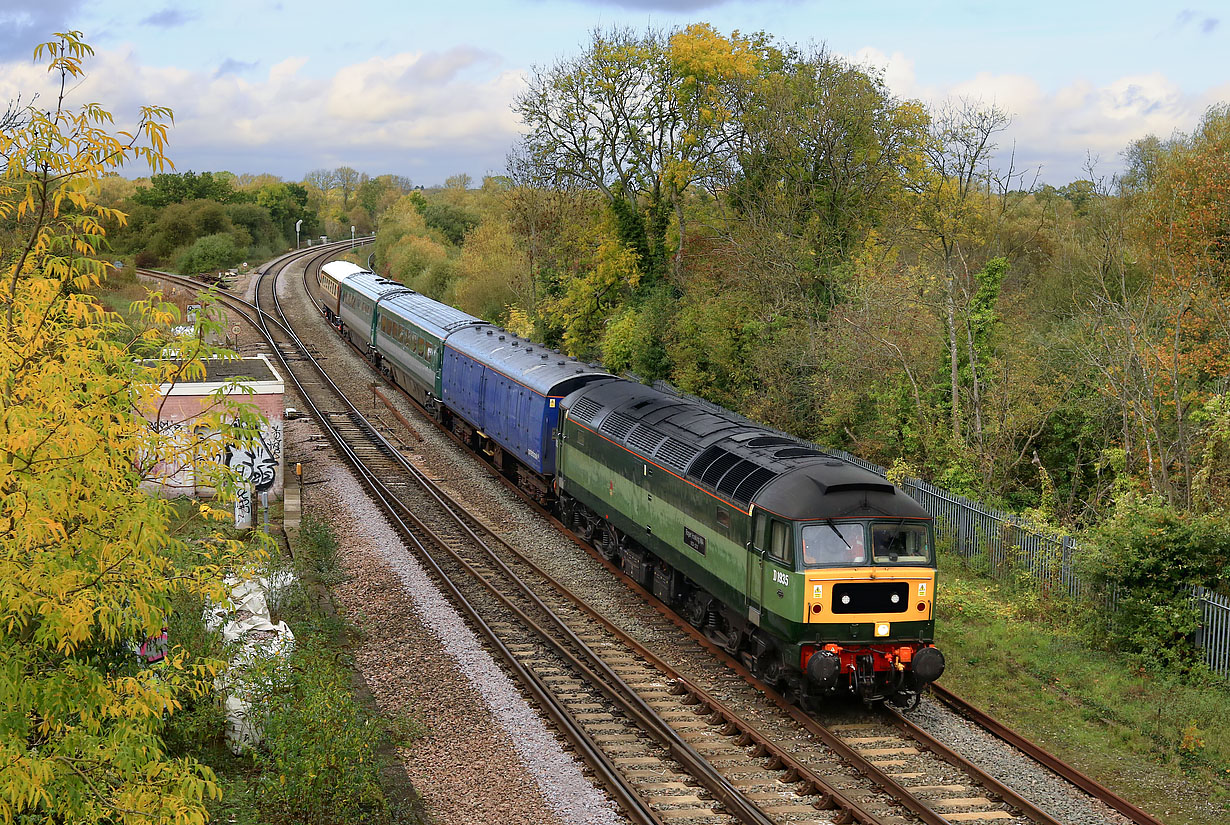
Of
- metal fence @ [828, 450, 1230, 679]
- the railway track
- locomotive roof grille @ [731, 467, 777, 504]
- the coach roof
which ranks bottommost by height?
the railway track

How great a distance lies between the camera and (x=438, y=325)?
35.7m

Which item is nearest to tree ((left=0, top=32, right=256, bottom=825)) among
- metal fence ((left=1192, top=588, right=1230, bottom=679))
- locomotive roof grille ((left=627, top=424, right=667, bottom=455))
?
locomotive roof grille ((left=627, top=424, right=667, bottom=455))

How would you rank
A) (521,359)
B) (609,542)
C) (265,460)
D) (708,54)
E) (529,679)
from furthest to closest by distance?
(708,54)
(521,359)
(265,460)
(609,542)
(529,679)

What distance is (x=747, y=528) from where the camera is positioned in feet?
47.9

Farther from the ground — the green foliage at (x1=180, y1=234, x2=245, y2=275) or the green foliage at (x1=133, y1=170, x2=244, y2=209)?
the green foliage at (x1=133, y1=170, x2=244, y2=209)

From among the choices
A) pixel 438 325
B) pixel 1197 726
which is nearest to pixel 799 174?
pixel 438 325

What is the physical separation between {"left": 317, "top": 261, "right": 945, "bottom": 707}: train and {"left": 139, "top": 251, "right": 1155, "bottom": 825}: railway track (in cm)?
73

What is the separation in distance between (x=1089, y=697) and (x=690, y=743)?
19.4ft

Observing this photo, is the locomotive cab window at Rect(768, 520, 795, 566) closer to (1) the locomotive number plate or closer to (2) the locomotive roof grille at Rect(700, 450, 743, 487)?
(2) the locomotive roof grille at Rect(700, 450, 743, 487)

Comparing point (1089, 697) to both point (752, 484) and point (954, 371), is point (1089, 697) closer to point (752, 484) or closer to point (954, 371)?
point (752, 484)

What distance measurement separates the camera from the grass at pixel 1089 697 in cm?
1220

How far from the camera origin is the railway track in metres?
11.4

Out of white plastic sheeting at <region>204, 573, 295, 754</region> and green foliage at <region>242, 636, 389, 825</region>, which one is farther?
white plastic sheeting at <region>204, 573, 295, 754</region>

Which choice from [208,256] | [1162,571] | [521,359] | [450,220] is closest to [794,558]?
[1162,571]
